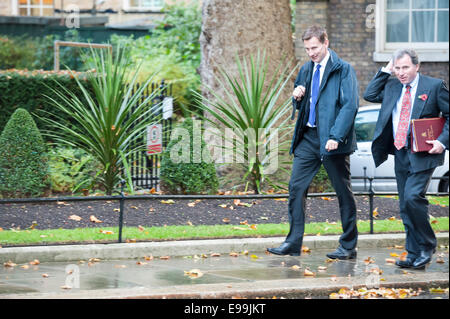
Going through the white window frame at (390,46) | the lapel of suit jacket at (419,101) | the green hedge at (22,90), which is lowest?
the lapel of suit jacket at (419,101)

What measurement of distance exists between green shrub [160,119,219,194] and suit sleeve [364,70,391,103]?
3.09 m

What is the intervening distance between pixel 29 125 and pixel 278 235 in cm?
346

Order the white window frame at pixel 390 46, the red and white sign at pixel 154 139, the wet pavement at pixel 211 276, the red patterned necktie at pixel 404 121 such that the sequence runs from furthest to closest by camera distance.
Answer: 1. the white window frame at pixel 390 46
2. the red and white sign at pixel 154 139
3. the red patterned necktie at pixel 404 121
4. the wet pavement at pixel 211 276

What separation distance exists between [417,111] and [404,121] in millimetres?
145

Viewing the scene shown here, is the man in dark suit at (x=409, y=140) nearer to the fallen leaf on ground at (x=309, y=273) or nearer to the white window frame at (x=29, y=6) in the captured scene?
the fallen leaf on ground at (x=309, y=273)

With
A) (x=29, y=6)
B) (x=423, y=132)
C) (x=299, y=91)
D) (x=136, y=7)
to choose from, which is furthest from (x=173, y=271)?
(x=29, y=6)

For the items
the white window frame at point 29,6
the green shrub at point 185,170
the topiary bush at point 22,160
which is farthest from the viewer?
the white window frame at point 29,6

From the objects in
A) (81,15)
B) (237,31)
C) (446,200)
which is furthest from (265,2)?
(81,15)

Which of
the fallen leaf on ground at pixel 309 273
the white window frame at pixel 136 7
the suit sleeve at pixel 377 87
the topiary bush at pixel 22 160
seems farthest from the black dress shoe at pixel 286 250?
the white window frame at pixel 136 7

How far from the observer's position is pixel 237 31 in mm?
11594

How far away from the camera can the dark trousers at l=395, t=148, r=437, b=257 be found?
6.71 meters

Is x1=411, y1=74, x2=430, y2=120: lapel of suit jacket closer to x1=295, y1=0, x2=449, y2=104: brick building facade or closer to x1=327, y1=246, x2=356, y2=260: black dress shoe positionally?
x1=327, y1=246, x2=356, y2=260: black dress shoe

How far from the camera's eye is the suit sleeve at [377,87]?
703cm

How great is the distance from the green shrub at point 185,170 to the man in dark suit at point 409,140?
3126 millimetres
